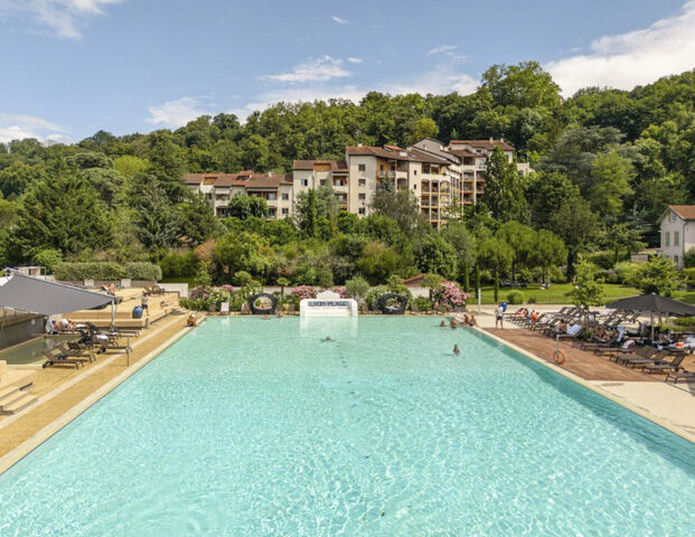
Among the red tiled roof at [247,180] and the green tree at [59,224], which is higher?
the red tiled roof at [247,180]

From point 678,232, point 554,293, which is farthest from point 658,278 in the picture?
point 678,232

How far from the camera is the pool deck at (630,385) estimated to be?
38.2 feet

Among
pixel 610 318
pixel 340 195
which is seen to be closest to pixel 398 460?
pixel 610 318

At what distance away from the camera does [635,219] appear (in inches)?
2341

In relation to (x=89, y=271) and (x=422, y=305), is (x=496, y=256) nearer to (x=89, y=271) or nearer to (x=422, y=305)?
(x=422, y=305)

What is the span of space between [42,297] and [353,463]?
11.5 m

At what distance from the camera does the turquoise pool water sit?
8039 millimetres

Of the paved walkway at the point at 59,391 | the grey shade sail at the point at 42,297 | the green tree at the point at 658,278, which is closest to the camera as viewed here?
the paved walkway at the point at 59,391

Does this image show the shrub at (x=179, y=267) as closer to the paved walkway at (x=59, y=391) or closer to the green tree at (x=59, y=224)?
the green tree at (x=59, y=224)

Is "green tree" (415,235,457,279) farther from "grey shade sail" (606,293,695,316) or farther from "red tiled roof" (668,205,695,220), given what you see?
"red tiled roof" (668,205,695,220)

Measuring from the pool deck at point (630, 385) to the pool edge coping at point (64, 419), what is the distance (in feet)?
43.9

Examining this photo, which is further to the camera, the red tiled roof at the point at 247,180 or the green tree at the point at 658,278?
the red tiled roof at the point at 247,180

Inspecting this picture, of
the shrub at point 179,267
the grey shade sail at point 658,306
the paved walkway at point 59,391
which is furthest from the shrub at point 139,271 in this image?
the grey shade sail at point 658,306

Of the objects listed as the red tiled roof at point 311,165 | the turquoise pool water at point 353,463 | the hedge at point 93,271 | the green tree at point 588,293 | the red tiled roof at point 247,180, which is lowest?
the turquoise pool water at point 353,463
